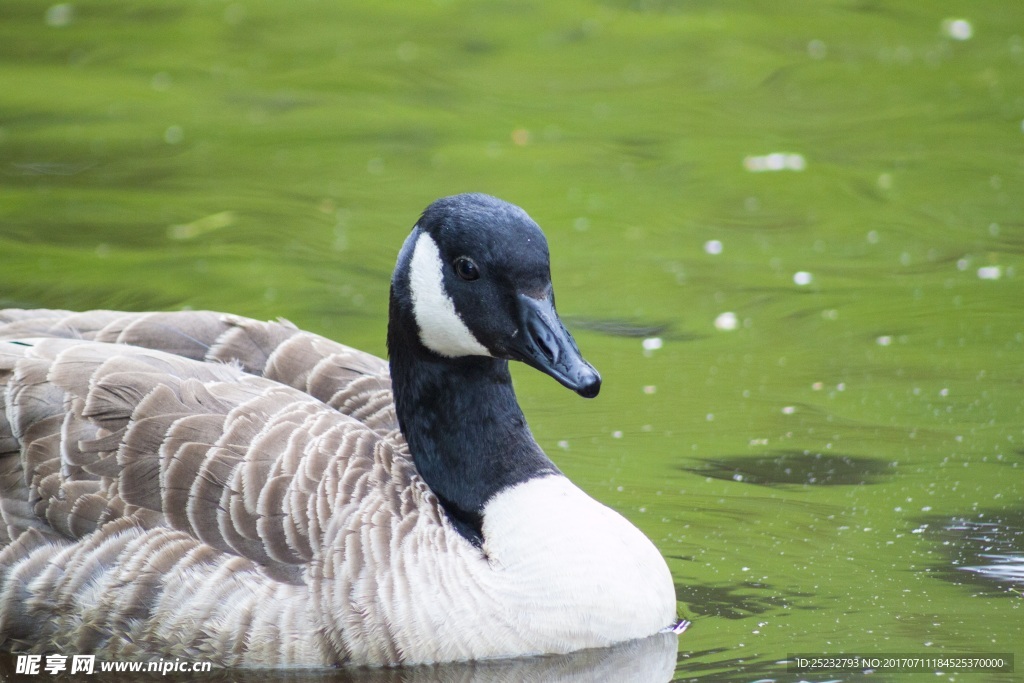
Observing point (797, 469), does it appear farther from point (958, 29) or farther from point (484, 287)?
point (958, 29)

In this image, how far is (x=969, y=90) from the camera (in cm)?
1627

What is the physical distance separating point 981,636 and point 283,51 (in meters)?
12.6

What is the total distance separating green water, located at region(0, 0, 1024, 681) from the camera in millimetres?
8148

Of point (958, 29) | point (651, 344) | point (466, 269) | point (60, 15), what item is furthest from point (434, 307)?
point (60, 15)

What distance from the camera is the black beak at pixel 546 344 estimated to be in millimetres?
6742

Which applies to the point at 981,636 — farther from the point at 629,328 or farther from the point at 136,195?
the point at 136,195

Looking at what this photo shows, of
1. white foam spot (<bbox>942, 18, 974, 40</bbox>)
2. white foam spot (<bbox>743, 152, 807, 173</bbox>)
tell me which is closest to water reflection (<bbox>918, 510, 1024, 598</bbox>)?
white foam spot (<bbox>743, 152, 807, 173</bbox>)

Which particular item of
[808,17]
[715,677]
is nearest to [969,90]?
[808,17]

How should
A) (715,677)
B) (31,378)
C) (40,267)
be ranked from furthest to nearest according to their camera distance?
(40,267) < (31,378) < (715,677)

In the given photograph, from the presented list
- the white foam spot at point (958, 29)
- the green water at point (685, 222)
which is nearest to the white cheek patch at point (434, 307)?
the green water at point (685, 222)

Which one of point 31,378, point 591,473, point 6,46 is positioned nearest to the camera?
point 31,378

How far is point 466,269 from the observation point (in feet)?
23.2

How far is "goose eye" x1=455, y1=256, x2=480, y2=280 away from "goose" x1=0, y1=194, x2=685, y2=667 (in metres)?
0.01

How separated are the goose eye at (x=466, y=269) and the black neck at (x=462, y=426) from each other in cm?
40
